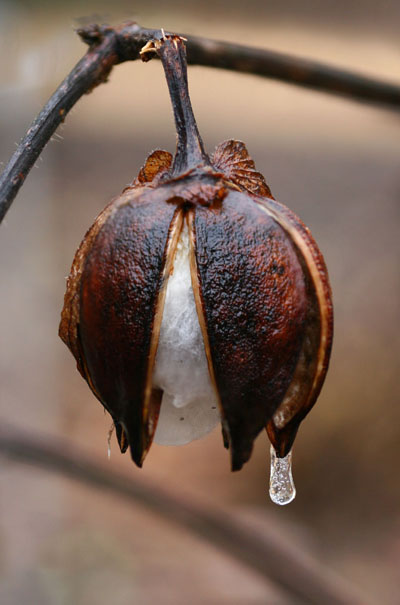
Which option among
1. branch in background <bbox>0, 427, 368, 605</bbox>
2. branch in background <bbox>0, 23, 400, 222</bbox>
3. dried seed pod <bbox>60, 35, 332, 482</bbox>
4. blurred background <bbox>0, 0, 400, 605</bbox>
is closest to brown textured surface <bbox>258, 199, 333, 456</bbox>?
dried seed pod <bbox>60, 35, 332, 482</bbox>

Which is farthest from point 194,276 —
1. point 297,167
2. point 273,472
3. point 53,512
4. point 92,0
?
point 53,512

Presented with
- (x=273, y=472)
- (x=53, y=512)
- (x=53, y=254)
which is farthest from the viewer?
(x=53, y=512)

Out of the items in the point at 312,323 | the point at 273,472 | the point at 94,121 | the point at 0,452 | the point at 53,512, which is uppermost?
the point at 94,121

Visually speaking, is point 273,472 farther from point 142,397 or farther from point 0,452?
point 0,452

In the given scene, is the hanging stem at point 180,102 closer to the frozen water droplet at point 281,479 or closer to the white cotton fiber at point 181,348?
the white cotton fiber at point 181,348

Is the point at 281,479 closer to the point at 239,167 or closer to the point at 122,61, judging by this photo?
the point at 239,167

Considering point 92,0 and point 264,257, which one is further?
point 92,0

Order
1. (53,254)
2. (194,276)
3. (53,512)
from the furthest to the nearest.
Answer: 1. (53,512)
2. (53,254)
3. (194,276)

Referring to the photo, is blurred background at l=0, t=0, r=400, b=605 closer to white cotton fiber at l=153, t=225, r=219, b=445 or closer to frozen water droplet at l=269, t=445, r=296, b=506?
frozen water droplet at l=269, t=445, r=296, b=506
